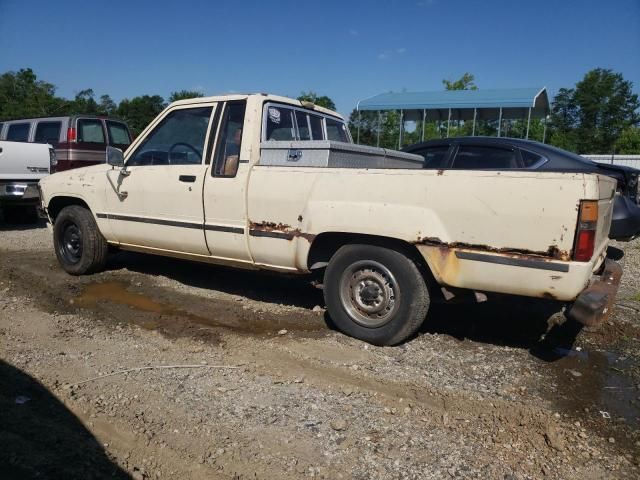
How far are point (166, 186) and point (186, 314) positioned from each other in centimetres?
127

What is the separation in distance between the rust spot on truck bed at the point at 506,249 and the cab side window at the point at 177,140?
241 centimetres

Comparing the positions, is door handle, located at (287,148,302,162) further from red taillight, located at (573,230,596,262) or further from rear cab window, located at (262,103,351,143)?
red taillight, located at (573,230,596,262)

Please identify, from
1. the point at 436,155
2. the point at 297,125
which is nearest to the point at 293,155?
the point at 297,125

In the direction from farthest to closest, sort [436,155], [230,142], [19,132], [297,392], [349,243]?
[19,132] < [436,155] < [230,142] < [349,243] < [297,392]

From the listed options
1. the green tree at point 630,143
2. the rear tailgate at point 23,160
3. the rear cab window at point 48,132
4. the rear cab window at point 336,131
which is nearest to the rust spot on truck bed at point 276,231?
the rear cab window at point 336,131

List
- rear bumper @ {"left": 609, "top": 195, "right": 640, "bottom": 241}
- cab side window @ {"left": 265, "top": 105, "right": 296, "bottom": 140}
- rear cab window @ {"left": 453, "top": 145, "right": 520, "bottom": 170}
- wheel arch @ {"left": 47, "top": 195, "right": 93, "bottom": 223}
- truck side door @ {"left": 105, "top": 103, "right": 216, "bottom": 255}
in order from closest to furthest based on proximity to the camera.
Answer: cab side window @ {"left": 265, "top": 105, "right": 296, "bottom": 140} < truck side door @ {"left": 105, "top": 103, "right": 216, "bottom": 255} < wheel arch @ {"left": 47, "top": 195, "right": 93, "bottom": 223} < rear bumper @ {"left": 609, "top": 195, "right": 640, "bottom": 241} < rear cab window @ {"left": 453, "top": 145, "right": 520, "bottom": 170}

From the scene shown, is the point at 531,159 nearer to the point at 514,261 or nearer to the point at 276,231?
the point at 514,261

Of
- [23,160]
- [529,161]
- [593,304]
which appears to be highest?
[529,161]

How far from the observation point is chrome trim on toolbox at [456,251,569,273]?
3.14 metres

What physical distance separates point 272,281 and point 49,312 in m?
2.36

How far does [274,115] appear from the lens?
15.3 ft

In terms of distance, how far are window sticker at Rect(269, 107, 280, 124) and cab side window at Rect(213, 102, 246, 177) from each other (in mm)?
252

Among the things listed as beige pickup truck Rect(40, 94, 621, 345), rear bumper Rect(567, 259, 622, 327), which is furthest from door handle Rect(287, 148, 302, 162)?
rear bumper Rect(567, 259, 622, 327)

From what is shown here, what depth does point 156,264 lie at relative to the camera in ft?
21.6
